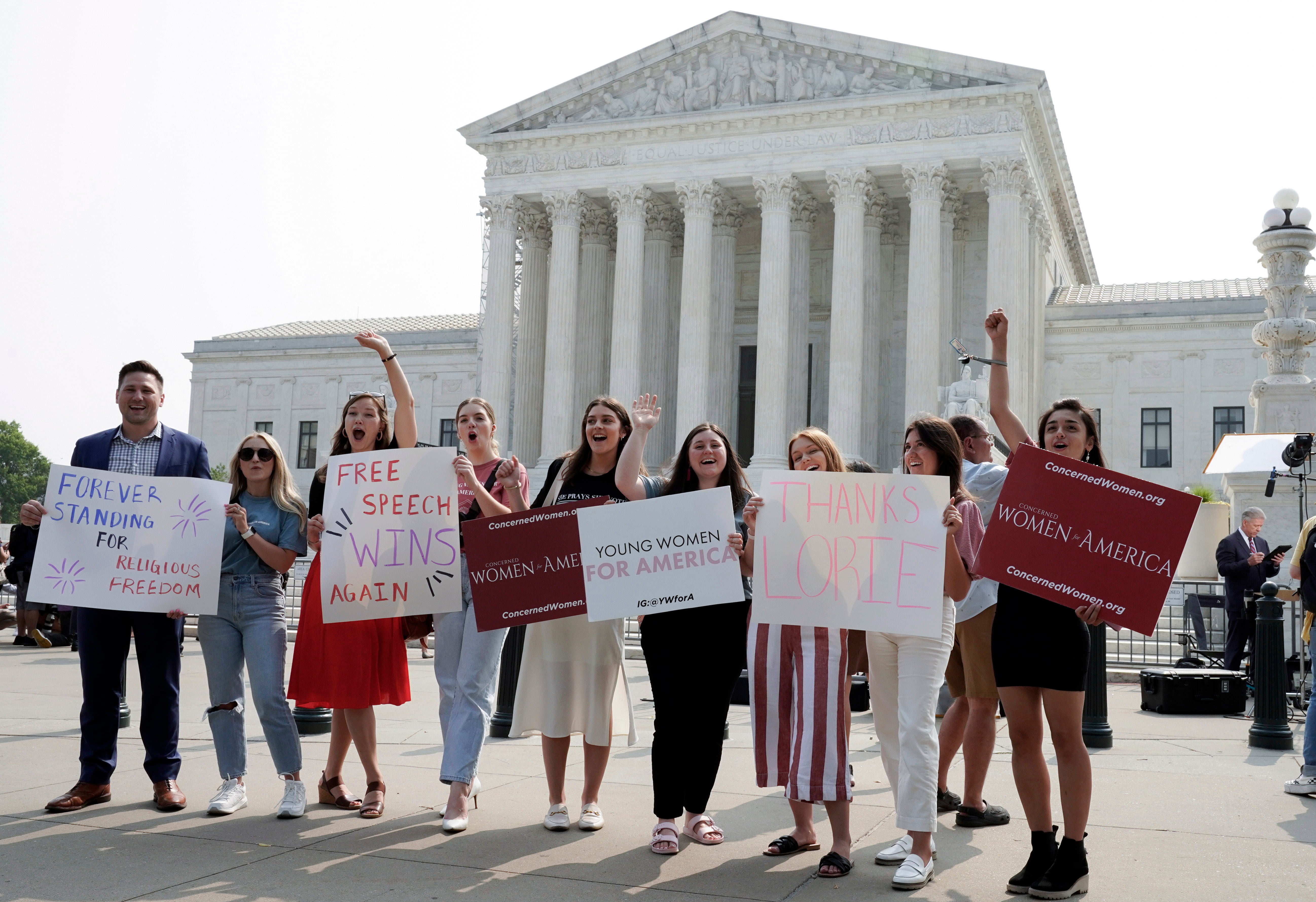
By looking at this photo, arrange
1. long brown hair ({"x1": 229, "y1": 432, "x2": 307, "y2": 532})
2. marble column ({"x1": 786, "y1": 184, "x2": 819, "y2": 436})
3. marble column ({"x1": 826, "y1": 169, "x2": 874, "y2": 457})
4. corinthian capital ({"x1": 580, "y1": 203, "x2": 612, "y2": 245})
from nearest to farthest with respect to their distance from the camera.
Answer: long brown hair ({"x1": 229, "y1": 432, "x2": 307, "y2": 532})
marble column ({"x1": 826, "y1": 169, "x2": 874, "y2": 457})
marble column ({"x1": 786, "y1": 184, "x2": 819, "y2": 436})
corinthian capital ({"x1": 580, "y1": 203, "x2": 612, "y2": 245})

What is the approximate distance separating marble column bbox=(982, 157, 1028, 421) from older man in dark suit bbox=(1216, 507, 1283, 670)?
26154mm

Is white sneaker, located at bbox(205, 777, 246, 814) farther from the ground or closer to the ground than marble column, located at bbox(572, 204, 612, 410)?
closer to the ground

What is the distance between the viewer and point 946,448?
20.3 ft

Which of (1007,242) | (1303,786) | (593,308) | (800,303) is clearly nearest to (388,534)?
(1303,786)

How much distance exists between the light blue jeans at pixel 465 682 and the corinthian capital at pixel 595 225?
4211 centimetres

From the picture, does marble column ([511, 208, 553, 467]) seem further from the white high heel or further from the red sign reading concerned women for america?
the red sign reading concerned women for america

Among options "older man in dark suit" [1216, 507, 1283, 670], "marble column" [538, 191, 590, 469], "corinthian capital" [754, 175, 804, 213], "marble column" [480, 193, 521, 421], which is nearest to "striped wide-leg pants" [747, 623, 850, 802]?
"older man in dark suit" [1216, 507, 1283, 670]

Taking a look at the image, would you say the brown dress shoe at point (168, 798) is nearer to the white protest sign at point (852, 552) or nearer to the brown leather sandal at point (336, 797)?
the brown leather sandal at point (336, 797)

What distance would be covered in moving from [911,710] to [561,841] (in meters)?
2.01

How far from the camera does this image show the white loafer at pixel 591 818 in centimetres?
657

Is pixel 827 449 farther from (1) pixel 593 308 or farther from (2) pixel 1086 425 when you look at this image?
(1) pixel 593 308

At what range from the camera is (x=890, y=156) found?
42656 millimetres

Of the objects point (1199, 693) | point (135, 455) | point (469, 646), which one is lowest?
point (1199, 693)

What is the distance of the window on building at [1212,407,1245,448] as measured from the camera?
45.8 meters
